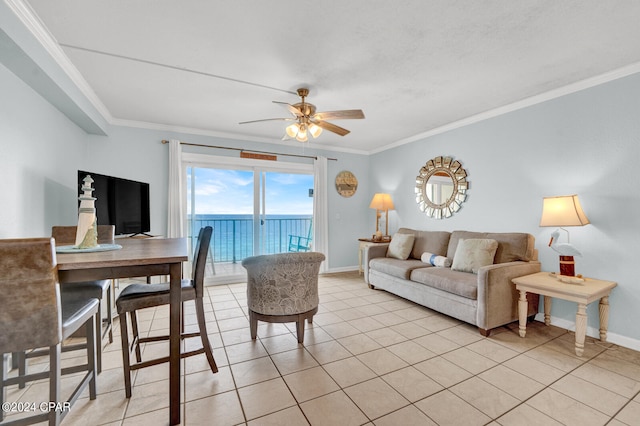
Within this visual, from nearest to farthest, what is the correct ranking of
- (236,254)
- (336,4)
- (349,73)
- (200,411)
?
1. (200,411)
2. (336,4)
3. (349,73)
4. (236,254)

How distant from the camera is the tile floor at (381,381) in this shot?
1.60 m

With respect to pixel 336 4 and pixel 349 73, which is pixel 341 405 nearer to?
pixel 336 4

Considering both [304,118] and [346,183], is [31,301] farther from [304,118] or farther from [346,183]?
[346,183]

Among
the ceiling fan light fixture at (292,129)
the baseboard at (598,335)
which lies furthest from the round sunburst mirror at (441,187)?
the ceiling fan light fixture at (292,129)

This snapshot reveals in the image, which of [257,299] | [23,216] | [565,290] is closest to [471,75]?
[565,290]

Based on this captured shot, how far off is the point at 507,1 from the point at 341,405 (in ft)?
8.84

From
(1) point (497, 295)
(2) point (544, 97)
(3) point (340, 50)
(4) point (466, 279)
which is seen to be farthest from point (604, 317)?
(3) point (340, 50)

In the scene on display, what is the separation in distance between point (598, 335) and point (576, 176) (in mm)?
1524

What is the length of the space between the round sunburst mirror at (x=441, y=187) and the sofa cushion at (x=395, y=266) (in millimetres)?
905

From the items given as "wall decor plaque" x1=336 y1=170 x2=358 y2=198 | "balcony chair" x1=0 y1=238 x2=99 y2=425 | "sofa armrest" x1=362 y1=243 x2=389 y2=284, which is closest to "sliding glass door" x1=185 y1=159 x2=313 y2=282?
"wall decor plaque" x1=336 y1=170 x2=358 y2=198

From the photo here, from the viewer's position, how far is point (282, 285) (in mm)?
2340

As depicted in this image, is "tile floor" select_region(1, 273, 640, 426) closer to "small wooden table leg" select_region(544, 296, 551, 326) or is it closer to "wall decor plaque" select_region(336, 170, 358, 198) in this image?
"small wooden table leg" select_region(544, 296, 551, 326)

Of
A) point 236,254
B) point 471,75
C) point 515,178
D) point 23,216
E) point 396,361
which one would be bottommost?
point 396,361

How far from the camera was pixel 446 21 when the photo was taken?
6.25ft
